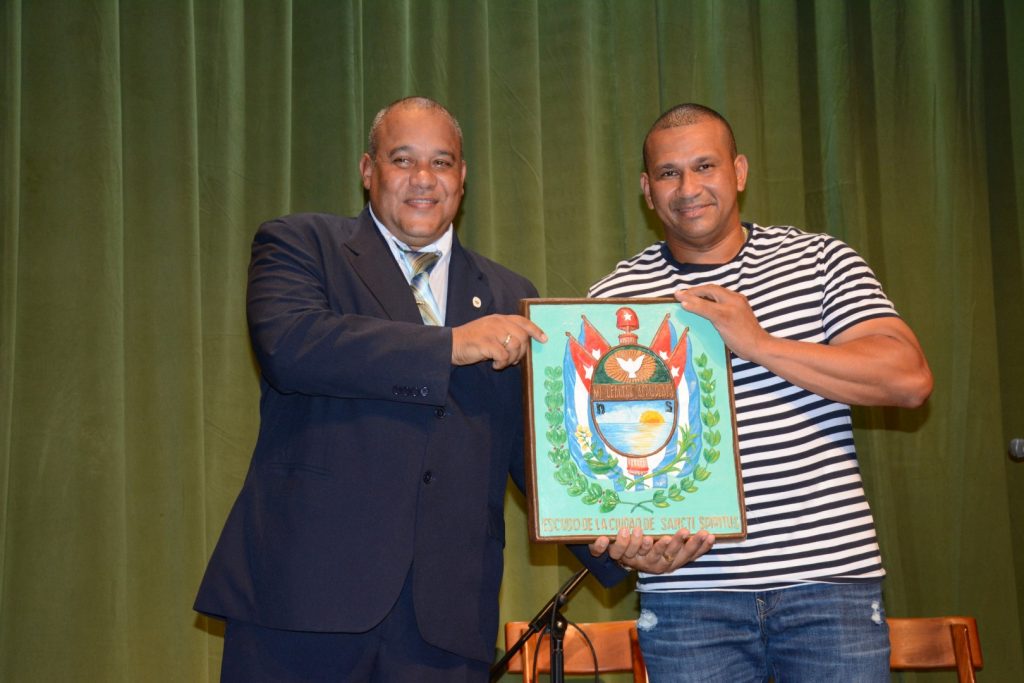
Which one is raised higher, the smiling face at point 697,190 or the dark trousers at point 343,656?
the smiling face at point 697,190

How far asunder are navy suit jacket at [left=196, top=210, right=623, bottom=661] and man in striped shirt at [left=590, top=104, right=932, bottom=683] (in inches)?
12.9

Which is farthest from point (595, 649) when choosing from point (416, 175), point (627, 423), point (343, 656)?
point (416, 175)

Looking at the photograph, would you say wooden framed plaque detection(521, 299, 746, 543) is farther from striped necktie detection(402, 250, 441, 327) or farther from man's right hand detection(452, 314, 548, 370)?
striped necktie detection(402, 250, 441, 327)

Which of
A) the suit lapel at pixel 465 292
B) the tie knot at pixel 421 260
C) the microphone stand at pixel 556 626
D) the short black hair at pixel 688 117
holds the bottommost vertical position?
the microphone stand at pixel 556 626

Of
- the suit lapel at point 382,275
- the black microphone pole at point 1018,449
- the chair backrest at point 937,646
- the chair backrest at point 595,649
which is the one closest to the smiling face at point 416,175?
the suit lapel at point 382,275

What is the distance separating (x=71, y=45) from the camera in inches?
136

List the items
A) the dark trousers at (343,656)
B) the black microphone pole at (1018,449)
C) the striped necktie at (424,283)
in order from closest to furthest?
the dark trousers at (343,656) → the striped necktie at (424,283) → the black microphone pole at (1018,449)

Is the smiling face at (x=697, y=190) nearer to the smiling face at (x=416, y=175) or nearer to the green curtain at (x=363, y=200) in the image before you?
the smiling face at (x=416, y=175)

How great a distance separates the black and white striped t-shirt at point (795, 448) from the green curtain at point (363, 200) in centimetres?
153

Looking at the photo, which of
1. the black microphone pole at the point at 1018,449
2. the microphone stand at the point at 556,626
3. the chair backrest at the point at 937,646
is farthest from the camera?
the chair backrest at the point at 937,646

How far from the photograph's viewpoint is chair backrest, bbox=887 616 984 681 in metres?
2.94

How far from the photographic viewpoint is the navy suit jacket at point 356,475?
1988mm

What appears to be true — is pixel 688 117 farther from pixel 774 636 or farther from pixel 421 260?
pixel 774 636

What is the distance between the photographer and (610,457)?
2.18m
